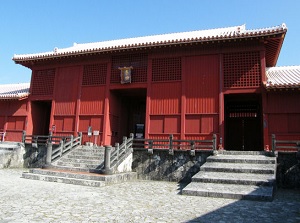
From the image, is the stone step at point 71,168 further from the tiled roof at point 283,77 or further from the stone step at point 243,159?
the tiled roof at point 283,77

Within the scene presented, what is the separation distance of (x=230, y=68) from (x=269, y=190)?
22.5ft

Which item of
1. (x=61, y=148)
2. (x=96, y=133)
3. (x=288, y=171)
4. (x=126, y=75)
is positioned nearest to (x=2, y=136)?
(x=61, y=148)

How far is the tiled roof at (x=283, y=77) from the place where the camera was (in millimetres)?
11180

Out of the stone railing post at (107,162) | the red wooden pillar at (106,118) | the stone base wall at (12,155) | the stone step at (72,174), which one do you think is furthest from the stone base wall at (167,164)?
the stone base wall at (12,155)

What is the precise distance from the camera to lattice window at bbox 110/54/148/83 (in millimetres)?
14281

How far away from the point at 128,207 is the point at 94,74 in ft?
34.5

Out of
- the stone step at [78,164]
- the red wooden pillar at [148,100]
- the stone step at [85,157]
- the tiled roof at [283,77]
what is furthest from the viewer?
the red wooden pillar at [148,100]

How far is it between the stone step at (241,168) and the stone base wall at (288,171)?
1.08 meters

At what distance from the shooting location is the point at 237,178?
8.55 meters

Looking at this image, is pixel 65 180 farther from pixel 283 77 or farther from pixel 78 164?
pixel 283 77

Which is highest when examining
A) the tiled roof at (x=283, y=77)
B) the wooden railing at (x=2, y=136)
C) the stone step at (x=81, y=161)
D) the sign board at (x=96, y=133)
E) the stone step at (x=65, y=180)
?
Answer: the tiled roof at (x=283, y=77)

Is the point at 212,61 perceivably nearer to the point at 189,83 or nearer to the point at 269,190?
the point at 189,83

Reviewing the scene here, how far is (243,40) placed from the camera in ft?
40.0

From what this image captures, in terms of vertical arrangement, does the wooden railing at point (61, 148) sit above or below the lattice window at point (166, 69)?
below
